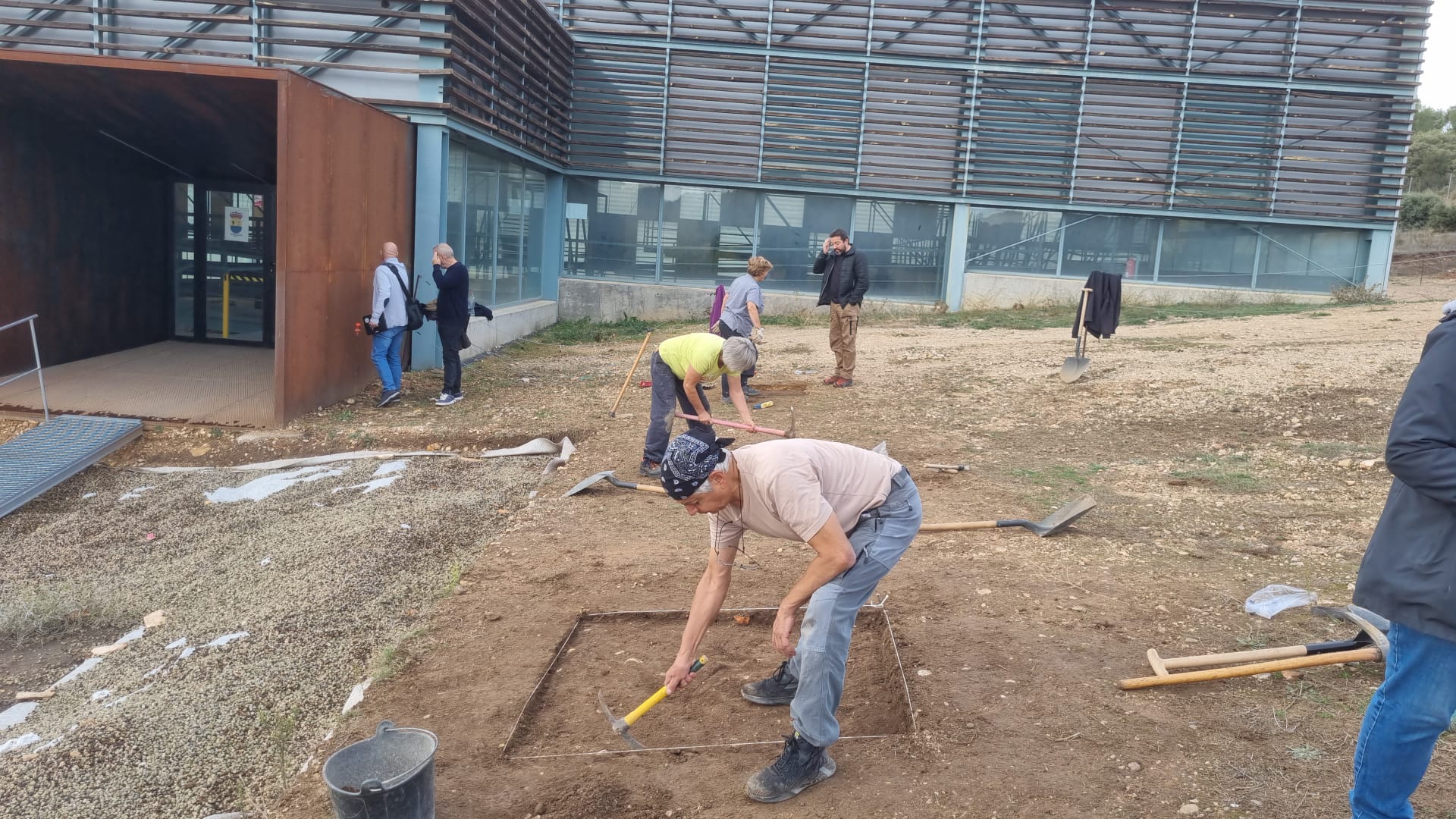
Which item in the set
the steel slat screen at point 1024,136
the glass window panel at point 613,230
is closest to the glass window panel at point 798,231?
the glass window panel at point 613,230

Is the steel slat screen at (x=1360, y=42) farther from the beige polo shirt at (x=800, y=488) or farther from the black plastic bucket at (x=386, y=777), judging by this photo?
the black plastic bucket at (x=386, y=777)

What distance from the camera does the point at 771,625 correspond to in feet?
16.8

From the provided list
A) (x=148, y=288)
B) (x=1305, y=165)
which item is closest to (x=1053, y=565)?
(x=148, y=288)

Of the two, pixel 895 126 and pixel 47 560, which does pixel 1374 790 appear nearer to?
pixel 47 560

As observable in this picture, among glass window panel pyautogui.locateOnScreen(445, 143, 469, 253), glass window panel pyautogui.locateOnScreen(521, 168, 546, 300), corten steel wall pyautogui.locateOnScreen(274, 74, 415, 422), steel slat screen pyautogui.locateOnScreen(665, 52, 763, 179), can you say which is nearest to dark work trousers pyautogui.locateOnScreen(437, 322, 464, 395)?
corten steel wall pyautogui.locateOnScreen(274, 74, 415, 422)

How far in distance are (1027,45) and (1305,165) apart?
18.5ft

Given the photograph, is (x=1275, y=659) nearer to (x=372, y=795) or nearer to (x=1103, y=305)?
(x=372, y=795)

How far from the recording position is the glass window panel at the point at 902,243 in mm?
19297

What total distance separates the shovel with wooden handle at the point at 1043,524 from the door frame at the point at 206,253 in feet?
33.0

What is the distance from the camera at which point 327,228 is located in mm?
9727

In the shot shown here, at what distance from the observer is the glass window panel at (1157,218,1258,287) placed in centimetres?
1892

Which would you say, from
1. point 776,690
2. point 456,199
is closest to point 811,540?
point 776,690

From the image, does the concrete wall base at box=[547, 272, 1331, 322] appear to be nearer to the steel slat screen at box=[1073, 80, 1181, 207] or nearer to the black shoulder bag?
the steel slat screen at box=[1073, 80, 1181, 207]

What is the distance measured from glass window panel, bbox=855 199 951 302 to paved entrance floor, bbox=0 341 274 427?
11154mm
